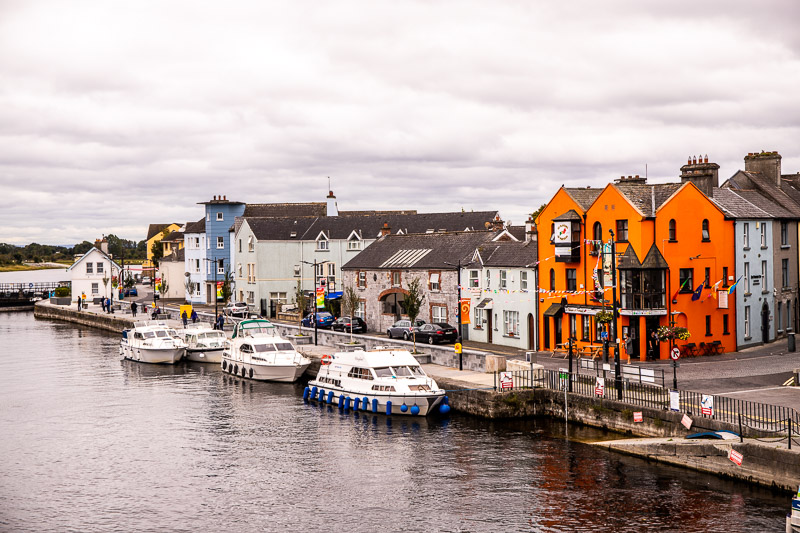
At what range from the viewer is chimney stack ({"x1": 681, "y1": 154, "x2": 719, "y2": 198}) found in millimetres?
52312

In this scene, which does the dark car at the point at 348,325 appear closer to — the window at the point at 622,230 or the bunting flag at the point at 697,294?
the window at the point at 622,230

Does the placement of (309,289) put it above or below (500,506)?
above

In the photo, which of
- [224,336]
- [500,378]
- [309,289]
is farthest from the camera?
[309,289]

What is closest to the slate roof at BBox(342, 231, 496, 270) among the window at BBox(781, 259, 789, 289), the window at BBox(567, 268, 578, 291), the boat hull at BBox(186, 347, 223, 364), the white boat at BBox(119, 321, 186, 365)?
the window at BBox(567, 268, 578, 291)

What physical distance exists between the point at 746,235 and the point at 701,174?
5.25 metres

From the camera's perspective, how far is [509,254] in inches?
2325

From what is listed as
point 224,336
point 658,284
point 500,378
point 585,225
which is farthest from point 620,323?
point 224,336

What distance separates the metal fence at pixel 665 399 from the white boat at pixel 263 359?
1587cm

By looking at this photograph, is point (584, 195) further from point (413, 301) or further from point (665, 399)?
point (665, 399)

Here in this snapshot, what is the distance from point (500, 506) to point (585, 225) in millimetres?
28087

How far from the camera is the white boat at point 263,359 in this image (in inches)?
2103

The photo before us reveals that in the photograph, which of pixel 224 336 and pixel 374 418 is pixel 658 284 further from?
pixel 224 336

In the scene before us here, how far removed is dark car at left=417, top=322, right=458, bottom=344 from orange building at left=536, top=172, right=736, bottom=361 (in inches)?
278

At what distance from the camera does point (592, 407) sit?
123 feet
